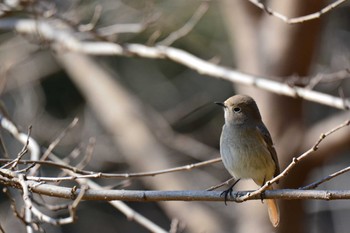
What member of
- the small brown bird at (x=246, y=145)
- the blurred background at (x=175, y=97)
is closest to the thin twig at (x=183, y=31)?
the blurred background at (x=175, y=97)

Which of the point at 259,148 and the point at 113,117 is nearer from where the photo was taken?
the point at 259,148

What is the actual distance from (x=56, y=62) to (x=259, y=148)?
254 inches

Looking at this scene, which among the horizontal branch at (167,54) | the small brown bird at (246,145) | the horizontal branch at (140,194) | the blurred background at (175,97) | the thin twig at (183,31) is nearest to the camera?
the horizontal branch at (140,194)

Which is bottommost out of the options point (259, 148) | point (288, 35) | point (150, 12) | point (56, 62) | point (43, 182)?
point (43, 182)

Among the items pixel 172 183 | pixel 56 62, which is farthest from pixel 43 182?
pixel 56 62

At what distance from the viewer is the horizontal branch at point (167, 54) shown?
14.6 feet

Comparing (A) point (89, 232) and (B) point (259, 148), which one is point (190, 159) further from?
(B) point (259, 148)

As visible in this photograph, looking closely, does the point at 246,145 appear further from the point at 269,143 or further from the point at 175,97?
the point at 175,97

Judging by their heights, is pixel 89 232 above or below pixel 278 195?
above

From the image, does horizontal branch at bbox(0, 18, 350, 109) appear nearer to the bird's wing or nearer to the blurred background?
the blurred background

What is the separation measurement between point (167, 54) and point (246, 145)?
4.61 ft

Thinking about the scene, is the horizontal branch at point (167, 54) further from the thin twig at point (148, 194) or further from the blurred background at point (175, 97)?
the thin twig at point (148, 194)

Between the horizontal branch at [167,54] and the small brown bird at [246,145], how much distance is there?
441 millimetres

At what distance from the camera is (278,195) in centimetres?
298
